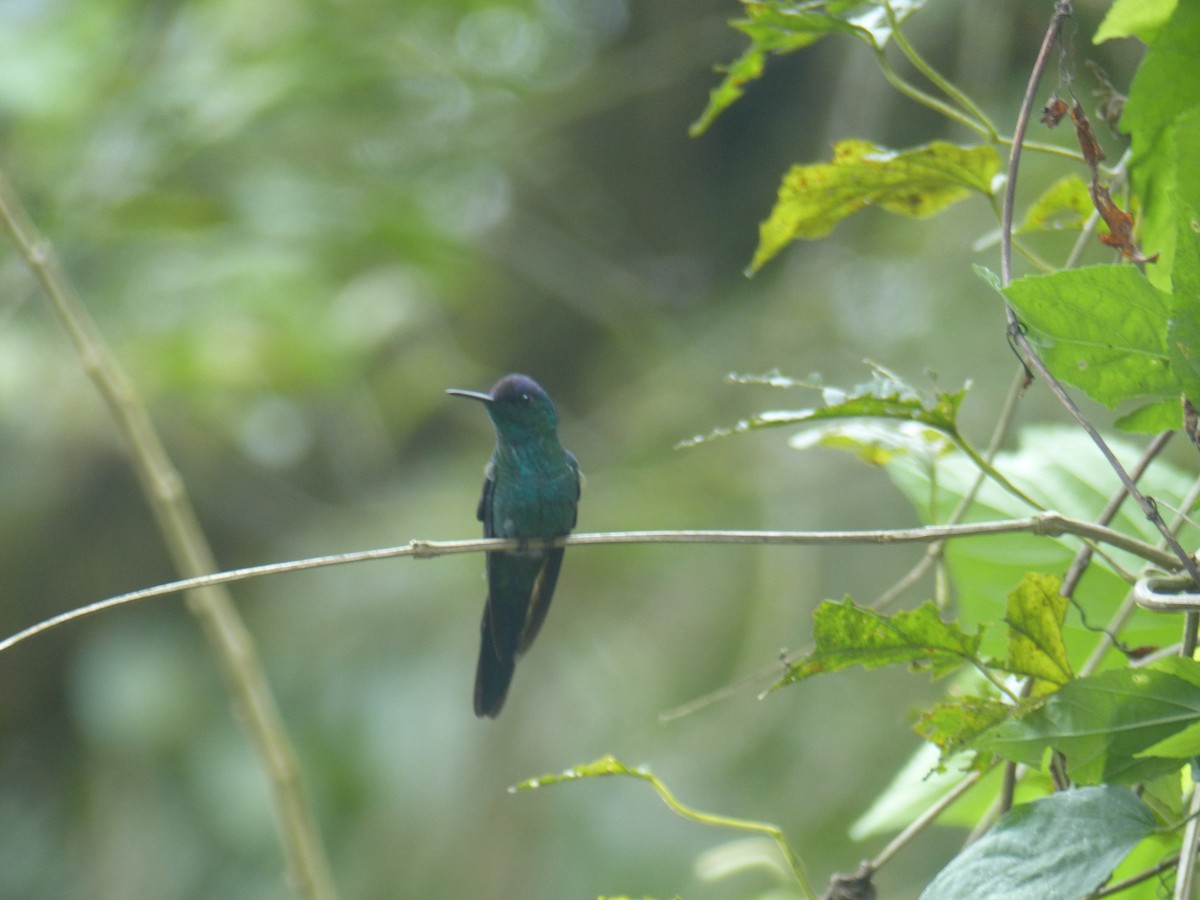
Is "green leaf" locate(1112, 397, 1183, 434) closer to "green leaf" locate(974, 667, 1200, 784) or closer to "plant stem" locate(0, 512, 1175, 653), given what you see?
"plant stem" locate(0, 512, 1175, 653)

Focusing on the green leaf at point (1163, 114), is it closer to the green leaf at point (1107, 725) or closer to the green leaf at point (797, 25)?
the green leaf at point (797, 25)

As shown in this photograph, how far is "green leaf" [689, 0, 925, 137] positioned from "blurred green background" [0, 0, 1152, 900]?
8.52 feet

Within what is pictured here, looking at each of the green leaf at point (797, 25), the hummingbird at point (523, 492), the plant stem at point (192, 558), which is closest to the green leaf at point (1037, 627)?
the green leaf at point (797, 25)

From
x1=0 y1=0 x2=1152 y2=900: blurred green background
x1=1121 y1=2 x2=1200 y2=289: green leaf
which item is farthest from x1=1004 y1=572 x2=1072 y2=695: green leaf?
x1=0 y1=0 x2=1152 y2=900: blurred green background

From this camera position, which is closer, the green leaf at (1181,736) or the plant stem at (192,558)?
the green leaf at (1181,736)

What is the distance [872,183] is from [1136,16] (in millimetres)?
372

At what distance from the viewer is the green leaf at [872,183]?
1.43 meters

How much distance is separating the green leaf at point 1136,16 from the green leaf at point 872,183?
0.22m

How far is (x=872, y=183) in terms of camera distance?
1.50 m

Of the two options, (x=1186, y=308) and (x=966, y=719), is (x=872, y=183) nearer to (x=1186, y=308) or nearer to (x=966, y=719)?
(x=1186, y=308)

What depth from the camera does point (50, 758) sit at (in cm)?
580

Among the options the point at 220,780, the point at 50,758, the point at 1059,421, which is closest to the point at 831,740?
the point at 1059,421

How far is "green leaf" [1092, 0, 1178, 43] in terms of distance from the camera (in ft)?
3.93

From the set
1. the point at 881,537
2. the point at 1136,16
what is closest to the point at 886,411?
the point at 881,537
